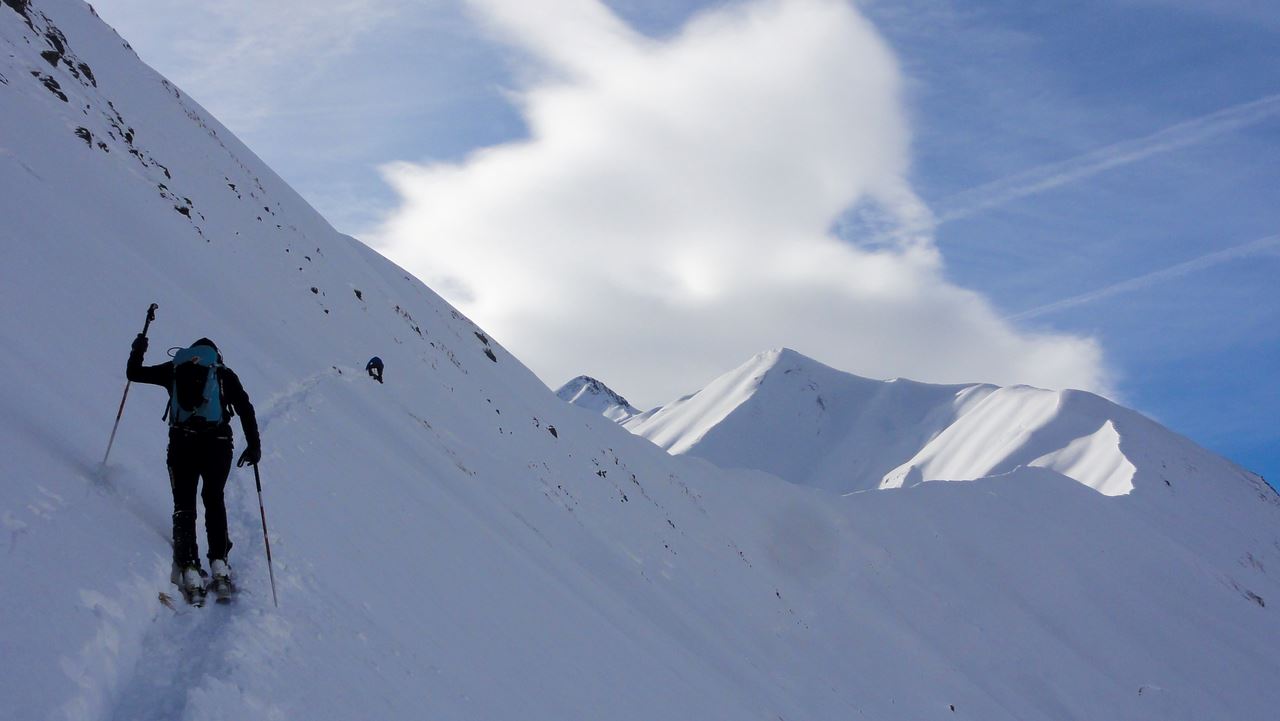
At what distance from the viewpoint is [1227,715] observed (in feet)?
156

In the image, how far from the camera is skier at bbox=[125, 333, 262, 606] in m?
7.04

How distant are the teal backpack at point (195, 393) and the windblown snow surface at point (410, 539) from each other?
903 mm

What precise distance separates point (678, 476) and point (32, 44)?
102 ft

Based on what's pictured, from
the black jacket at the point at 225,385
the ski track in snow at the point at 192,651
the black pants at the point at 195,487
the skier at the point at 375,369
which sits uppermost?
the skier at the point at 375,369

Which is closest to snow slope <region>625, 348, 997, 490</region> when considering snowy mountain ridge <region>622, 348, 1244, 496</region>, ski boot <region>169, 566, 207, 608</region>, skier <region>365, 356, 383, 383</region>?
snowy mountain ridge <region>622, 348, 1244, 496</region>

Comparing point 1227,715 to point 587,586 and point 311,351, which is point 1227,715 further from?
point 311,351

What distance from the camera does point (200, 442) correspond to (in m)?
7.60

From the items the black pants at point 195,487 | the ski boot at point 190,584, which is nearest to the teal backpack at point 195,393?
the black pants at point 195,487

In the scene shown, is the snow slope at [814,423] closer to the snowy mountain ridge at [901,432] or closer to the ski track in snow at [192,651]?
the snowy mountain ridge at [901,432]

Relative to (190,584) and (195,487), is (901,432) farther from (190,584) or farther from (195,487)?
(190,584)

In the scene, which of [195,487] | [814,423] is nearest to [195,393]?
[195,487]

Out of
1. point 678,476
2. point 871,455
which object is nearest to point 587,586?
point 678,476

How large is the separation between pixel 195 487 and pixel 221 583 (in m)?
0.88

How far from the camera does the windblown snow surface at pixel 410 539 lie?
6488 millimetres
